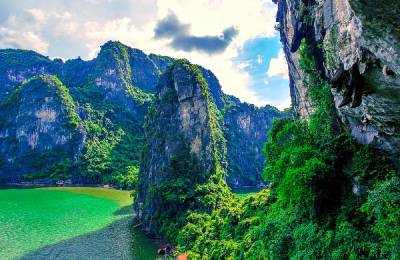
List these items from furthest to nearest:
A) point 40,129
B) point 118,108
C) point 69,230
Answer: point 118,108
point 40,129
point 69,230

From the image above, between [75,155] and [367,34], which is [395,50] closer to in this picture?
[367,34]

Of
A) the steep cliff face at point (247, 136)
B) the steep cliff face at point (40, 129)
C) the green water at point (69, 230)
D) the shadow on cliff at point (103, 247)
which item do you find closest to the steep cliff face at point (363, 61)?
the shadow on cliff at point (103, 247)

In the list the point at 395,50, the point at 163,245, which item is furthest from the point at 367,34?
the point at 163,245

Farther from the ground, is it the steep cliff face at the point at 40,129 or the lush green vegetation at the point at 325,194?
the steep cliff face at the point at 40,129

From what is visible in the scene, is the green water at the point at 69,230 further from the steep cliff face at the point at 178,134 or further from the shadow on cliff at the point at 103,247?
the steep cliff face at the point at 178,134

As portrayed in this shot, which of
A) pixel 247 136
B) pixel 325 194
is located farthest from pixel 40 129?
pixel 325 194

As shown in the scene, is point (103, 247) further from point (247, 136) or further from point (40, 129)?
point (247, 136)

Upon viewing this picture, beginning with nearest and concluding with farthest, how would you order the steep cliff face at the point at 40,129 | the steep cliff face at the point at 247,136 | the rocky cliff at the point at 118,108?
the steep cliff face at the point at 40,129
the rocky cliff at the point at 118,108
the steep cliff face at the point at 247,136
